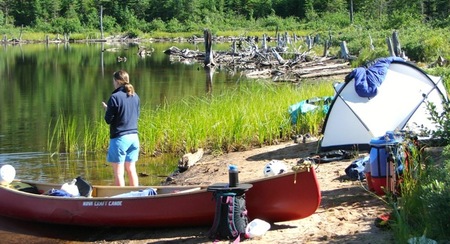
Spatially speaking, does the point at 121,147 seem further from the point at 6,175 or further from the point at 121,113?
the point at 6,175

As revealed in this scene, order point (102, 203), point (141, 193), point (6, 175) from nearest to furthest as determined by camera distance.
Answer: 1. point (102, 203)
2. point (141, 193)
3. point (6, 175)

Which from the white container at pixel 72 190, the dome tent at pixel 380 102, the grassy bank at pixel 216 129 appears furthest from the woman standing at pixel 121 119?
the grassy bank at pixel 216 129

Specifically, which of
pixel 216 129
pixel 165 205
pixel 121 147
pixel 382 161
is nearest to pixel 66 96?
pixel 216 129

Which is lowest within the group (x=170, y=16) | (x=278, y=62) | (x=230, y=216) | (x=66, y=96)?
(x=66, y=96)

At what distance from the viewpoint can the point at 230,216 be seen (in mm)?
7512

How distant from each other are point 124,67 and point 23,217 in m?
32.4

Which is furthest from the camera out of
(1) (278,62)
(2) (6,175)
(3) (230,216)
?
(1) (278,62)

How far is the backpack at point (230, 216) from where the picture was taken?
7508mm

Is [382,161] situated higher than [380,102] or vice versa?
[380,102]

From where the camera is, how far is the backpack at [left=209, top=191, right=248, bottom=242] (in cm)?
751

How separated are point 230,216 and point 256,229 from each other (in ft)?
1.04

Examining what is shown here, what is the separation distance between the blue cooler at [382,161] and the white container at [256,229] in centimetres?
140

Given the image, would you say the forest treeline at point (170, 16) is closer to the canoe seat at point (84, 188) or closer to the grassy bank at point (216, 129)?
the grassy bank at point (216, 129)

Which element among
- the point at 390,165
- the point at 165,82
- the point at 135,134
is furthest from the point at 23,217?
the point at 165,82
